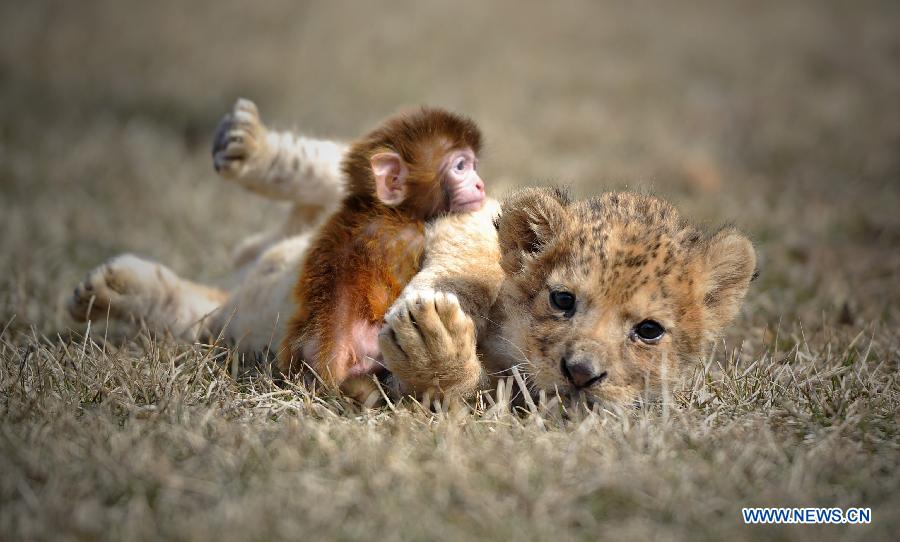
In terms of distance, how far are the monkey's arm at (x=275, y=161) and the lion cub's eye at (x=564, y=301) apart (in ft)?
5.13

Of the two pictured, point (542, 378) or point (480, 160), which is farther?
point (480, 160)

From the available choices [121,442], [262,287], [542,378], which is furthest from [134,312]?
[542,378]

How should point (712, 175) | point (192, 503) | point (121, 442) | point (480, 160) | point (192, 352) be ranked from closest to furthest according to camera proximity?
point (192, 503)
point (121, 442)
point (192, 352)
point (480, 160)
point (712, 175)

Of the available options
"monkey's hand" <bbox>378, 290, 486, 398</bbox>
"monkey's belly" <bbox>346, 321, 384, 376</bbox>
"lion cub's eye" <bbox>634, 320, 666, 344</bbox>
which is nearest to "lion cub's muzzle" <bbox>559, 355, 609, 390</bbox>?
"lion cub's eye" <bbox>634, 320, 666, 344</bbox>

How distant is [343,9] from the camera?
526 inches

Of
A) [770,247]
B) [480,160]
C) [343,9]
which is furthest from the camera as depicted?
[343,9]

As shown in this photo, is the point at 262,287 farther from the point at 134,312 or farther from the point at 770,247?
the point at 770,247

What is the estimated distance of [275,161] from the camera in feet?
14.9

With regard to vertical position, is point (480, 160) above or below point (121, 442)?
above

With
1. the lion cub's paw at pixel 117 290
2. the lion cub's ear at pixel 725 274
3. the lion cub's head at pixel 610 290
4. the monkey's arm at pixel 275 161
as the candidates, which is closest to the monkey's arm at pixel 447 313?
the lion cub's head at pixel 610 290

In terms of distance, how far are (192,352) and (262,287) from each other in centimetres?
65

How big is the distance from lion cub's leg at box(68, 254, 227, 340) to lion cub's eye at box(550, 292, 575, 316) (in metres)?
1.76

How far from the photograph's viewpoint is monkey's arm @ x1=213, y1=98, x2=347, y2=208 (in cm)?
441

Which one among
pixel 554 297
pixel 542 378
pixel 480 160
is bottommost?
pixel 542 378
